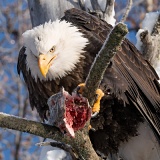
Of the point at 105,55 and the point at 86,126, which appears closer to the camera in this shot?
the point at 105,55

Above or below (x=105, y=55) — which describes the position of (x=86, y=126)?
below

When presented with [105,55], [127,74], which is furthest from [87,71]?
[105,55]

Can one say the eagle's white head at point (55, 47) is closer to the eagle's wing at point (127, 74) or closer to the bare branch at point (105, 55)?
the eagle's wing at point (127, 74)

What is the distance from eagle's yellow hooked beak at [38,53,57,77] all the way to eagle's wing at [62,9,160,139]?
1.23ft

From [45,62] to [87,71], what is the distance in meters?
0.42

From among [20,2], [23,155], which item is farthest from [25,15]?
[23,155]

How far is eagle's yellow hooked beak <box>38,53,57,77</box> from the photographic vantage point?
3279 mm

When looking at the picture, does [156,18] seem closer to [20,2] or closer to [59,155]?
[59,155]

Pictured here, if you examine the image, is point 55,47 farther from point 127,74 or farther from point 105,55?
point 105,55

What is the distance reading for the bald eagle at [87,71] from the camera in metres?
3.49

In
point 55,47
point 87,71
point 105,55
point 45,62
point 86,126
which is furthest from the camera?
point 87,71

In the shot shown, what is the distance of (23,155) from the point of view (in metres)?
8.47

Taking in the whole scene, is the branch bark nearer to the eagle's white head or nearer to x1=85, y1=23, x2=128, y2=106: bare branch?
x1=85, y1=23, x2=128, y2=106: bare branch

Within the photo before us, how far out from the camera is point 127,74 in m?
3.67
